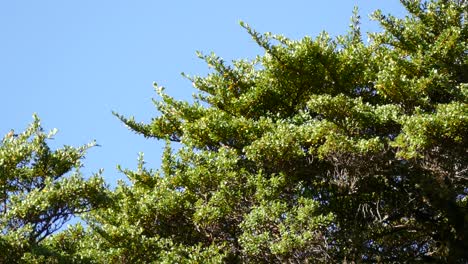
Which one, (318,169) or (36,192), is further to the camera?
(318,169)

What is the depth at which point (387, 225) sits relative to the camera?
12016mm

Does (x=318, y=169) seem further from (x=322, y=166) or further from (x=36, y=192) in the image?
(x=36, y=192)

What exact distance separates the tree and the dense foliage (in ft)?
0.49

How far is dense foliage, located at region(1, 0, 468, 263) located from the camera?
33.5ft

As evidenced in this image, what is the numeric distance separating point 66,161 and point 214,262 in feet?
11.6

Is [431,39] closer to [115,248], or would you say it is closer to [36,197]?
[115,248]

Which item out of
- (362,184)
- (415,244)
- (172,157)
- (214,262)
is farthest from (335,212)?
(172,157)

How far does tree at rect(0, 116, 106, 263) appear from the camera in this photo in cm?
905

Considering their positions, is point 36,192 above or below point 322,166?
below

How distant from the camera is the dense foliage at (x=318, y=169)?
33.5 ft

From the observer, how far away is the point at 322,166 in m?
11.8

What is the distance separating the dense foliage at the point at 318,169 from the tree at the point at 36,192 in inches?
5.9

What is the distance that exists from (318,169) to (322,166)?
13 cm

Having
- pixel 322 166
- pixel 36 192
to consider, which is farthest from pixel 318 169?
pixel 36 192
